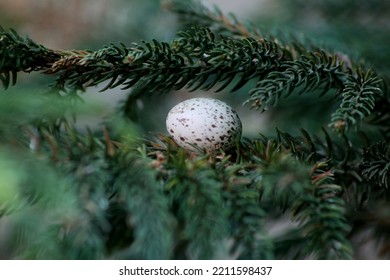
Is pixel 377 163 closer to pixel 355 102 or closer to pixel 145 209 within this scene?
pixel 355 102

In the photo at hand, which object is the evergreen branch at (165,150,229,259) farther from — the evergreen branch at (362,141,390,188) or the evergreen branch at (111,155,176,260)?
the evergreen branch at (362,141,390,188)

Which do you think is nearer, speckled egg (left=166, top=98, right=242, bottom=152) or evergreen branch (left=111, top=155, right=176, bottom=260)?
evergreen branch (left=111, top=155, right=176, bottom=260)

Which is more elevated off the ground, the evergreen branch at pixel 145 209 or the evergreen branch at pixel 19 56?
the evergreen branch at pixel 19 56

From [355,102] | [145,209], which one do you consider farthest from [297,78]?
[145,209]

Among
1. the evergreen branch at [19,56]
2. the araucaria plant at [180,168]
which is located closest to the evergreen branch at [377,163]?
the araucaria plant at [180,168]

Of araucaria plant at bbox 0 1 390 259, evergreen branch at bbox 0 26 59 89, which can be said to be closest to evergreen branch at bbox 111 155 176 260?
araucaria plant at bbox 0 1 390 259

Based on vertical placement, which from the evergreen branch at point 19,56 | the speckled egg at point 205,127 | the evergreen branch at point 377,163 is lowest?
the evergreen branch at point 377,163

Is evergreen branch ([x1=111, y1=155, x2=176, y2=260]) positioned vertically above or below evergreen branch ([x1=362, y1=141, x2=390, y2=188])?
below

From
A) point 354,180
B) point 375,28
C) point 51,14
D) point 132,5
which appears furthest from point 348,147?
point 51,14

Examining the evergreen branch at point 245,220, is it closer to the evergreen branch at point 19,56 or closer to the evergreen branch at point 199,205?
the evergreen branch at point 199,205
